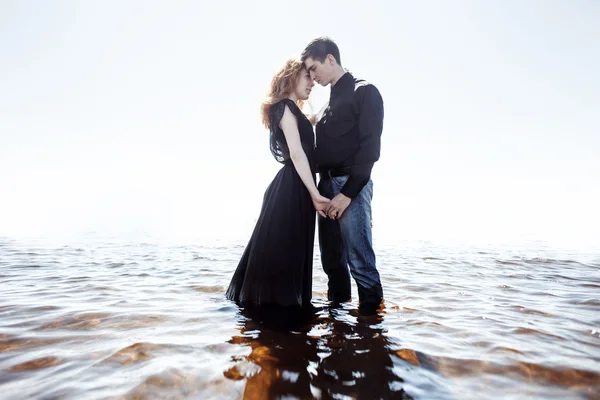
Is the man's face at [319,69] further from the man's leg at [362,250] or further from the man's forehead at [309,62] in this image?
the man's leg at [362,250]

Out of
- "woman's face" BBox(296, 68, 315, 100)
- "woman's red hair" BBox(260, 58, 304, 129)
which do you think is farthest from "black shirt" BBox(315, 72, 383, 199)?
"woman's red hair" BBox(260, 58, 304, 129)

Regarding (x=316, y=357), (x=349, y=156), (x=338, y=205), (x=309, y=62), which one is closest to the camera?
(x=316, y=357)

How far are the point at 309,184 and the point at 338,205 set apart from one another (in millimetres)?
364

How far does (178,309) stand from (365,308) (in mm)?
1910

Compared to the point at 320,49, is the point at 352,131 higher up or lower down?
lower down

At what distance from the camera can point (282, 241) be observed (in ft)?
11.1

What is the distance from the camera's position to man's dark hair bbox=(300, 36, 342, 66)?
140 inches

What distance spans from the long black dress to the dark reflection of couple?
0.84ft

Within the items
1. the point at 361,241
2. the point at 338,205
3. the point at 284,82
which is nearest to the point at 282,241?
the point at 338,205

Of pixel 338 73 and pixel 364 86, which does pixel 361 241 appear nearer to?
pixel 364 86

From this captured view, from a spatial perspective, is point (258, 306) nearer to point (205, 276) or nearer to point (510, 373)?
point (510, 373)

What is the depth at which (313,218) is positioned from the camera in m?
3.59

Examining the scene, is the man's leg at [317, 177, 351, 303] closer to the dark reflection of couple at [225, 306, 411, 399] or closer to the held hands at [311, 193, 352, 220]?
the held hands at [311, 193, 352, 220]

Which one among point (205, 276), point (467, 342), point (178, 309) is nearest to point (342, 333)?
point (467, 342)
